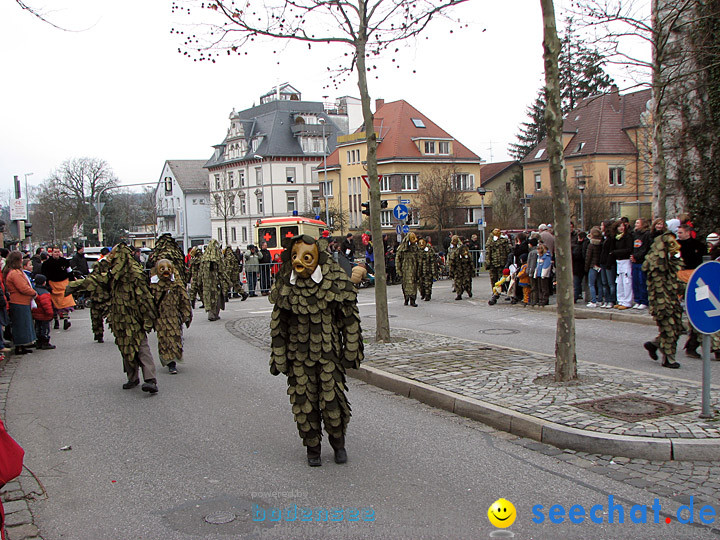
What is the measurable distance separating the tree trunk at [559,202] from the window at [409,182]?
5859cm

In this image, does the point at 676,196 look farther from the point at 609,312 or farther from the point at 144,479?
the point at 144,479

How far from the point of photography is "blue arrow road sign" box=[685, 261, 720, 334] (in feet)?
20.0

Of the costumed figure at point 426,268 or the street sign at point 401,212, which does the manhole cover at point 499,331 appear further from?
the street sign at point 401,212

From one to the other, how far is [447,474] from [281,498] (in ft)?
4.42

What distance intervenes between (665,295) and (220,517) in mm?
6843

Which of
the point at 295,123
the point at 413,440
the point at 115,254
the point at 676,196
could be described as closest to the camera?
the point at 413,440

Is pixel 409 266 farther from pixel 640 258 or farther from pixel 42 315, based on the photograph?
pixel 42 315

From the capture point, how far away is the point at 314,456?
5.75 metres

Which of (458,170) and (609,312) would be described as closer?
(609,312)

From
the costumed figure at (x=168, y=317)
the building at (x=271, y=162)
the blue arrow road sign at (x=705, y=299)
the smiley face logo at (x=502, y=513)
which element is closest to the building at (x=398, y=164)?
the building at (x=271, y=162)

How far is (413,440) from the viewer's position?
253 inches

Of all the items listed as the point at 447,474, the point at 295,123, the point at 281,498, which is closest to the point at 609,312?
the point at 447,474

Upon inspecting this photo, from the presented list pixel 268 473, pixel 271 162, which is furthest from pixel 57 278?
pixel 271 162

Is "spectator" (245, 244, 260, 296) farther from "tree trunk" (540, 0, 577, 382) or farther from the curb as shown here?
"tree trunk" (540, 0, 577, 382)
